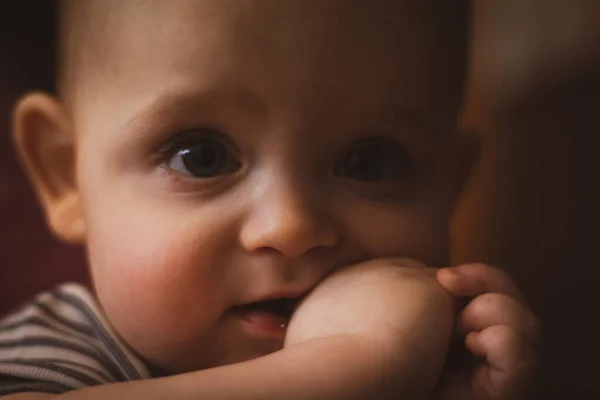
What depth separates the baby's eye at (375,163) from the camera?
46 centimetres

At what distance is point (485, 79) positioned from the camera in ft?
2.30

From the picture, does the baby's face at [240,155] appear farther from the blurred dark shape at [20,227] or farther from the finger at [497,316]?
the blurred dark shape at [20,227]

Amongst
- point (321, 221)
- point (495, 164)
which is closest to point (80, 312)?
point (321, 221)

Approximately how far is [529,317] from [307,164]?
0.15m

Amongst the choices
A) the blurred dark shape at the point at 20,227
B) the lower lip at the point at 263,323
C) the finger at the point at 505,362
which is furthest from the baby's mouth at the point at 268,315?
the blurred dark shape at the point at 20,227

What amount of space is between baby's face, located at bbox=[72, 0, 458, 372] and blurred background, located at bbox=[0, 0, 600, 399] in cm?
7

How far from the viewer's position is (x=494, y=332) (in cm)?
38

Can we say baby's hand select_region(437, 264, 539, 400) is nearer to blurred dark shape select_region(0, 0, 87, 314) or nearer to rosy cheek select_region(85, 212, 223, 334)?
rosy cheek select_region(85, 212, 223, 334)

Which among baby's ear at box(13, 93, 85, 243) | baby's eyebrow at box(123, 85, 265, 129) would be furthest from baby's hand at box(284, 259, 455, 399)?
baby's ear at box(13, 93, 85, 243)

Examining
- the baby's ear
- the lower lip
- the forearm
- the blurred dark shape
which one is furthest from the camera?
the blurred dark shape

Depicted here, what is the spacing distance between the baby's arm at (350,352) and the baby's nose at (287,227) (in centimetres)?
3

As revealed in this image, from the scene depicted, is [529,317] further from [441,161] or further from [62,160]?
[62,160]

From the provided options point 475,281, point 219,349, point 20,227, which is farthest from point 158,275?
point 20,227

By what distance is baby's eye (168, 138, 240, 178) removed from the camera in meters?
0.44
